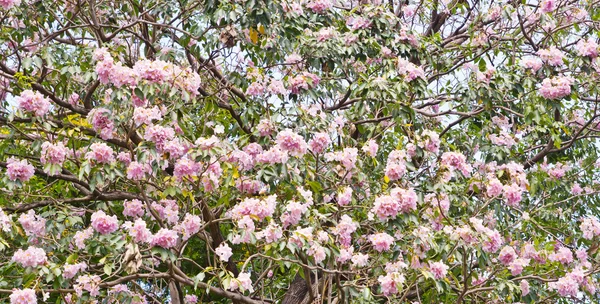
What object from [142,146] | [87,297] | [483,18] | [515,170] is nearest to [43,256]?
[87,297]

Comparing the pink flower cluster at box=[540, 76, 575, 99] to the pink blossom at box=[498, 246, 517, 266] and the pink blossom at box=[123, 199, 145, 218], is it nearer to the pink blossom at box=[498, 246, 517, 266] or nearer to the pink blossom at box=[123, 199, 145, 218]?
the pink blossom at box=[498, 246, 517, 266]

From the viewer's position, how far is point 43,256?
14.5ft

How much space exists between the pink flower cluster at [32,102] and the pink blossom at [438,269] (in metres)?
2.36

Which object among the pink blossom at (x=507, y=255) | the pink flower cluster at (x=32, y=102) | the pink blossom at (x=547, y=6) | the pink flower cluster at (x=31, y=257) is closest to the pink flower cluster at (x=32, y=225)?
the pink flower cluster at (x=31, y=257)

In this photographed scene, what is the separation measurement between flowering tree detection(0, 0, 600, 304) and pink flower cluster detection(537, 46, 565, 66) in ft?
0.04

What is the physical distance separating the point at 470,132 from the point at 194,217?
2.62m

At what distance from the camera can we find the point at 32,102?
4.40 meters

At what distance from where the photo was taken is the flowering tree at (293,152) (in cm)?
443

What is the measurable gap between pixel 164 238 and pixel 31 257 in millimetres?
723

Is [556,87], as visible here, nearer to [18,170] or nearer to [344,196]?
[344,196]

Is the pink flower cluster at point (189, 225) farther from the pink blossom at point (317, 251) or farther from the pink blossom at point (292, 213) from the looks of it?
the pink blossom at point (317, 251)

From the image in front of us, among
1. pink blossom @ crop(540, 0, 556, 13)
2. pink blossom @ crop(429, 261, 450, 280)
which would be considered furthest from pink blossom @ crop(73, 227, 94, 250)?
pink blossom @ crop(540, 0, 556, 13)

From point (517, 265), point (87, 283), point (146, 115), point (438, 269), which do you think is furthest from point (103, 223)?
point (517, 265)

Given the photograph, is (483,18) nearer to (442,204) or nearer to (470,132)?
(470,132)
